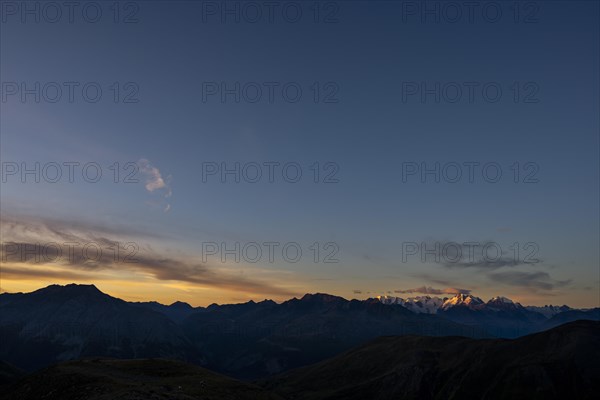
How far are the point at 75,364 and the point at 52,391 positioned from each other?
28.8 metres

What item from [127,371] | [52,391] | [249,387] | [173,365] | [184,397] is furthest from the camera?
[173,365]

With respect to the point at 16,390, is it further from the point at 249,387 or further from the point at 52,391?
the point at 249,387

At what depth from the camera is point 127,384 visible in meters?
76.2

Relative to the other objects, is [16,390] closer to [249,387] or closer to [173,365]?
[173,365]

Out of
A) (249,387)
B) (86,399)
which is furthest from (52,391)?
(249,387)

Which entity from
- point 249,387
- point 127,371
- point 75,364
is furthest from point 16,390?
point 249,387

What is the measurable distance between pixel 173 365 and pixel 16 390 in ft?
111

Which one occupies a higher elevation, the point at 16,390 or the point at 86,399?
the point at 86,399

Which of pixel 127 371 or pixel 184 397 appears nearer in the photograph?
pixel 184 397

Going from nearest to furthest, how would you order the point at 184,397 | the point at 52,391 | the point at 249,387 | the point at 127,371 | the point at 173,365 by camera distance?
the point at 184,397 < the point at 52,391 < the point at 249,387 < the point at 127,371 < the point at 173,365

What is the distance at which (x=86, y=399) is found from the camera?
7038cm

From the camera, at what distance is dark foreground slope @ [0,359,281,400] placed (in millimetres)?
70438

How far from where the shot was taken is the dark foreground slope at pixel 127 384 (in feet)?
231

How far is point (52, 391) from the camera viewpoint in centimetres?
8112
